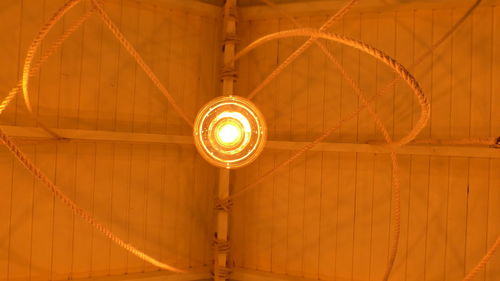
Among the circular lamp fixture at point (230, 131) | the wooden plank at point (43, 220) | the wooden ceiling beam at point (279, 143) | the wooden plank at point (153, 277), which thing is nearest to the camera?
the circular lamp fixture at point (230, 131)

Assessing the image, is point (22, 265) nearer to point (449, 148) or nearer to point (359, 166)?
point (359, 166)

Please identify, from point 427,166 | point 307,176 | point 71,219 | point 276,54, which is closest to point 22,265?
point 71,219

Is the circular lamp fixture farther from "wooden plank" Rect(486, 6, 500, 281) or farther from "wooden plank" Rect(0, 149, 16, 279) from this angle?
"wooden plank" Rect(486, 6, 500, 281)

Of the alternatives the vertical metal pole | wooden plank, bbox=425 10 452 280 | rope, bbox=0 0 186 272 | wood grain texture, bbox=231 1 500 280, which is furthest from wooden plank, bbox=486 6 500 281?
rope, bbox=0 0 186 272

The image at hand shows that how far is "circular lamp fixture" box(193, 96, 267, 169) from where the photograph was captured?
176 centimetres

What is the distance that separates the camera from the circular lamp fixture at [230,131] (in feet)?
5.78

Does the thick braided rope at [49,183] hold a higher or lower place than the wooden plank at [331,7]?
lower

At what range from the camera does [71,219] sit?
2674mm

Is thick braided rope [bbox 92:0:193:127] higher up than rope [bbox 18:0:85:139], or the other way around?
thick braided rope [bbox 92:0:193:127]

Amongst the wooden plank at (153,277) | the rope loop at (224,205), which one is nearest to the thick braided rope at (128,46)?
the rope loop at (224,205)

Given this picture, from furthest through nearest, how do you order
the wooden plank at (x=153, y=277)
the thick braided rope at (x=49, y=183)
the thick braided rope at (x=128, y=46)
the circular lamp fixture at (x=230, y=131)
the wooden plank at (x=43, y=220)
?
the wooden plank at (x=153, y=277) < the wooden plank at (x=43, y=220) < the circular lamp fixture at (x=230, y=131) < the thick braided rope at (x=128, y=46) < the thick braided rope at (x=49, y=183)

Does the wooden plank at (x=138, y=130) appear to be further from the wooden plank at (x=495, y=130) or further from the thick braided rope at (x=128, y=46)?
the wooden plank at (x=495, y=130)

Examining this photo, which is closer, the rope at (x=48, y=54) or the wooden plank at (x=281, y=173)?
the rope at (x=48, y=54)

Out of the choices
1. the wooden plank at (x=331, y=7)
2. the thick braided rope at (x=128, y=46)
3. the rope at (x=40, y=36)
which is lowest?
the rope at (x=40, y=36)
